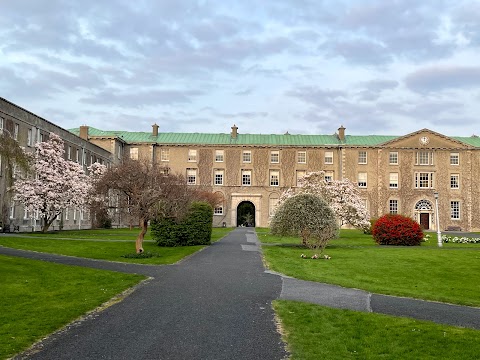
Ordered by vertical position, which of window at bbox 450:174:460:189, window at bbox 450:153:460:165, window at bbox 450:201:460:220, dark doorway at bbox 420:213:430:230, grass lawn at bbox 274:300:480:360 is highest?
window at bbox 450:153:460:165

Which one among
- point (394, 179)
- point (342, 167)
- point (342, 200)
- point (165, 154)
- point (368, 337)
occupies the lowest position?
point (368, 337)

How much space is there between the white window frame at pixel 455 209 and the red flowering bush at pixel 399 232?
38667 millimetres

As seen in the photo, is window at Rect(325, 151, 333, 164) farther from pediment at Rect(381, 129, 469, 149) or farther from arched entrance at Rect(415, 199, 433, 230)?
arched entrance at Rect(415, 199, 433, 230)

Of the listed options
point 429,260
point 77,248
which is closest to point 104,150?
point 77,248

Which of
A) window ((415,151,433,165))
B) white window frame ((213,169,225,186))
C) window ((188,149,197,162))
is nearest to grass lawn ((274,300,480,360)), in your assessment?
white window frame ((213,169,225,186))

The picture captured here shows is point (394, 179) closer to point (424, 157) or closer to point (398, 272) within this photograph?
point (424, 157)

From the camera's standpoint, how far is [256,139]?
252 feet

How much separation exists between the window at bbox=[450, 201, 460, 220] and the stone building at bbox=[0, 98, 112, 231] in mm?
48899

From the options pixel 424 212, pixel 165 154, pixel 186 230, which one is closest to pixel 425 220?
pixel 424 212

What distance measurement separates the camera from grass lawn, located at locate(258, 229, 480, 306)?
15.3m

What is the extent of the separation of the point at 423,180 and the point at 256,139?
24.8 m

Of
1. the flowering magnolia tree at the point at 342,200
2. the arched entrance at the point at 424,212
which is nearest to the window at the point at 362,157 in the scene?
the arched entrance at the point at 424,212

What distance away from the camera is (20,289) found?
44.4 feet

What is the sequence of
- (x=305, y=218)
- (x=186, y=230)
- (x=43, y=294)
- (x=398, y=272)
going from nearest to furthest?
1. (x=43, y=294)
2. (x=398, y=272)
3. (x=305, y=218)
4. (x=186, y=230)
